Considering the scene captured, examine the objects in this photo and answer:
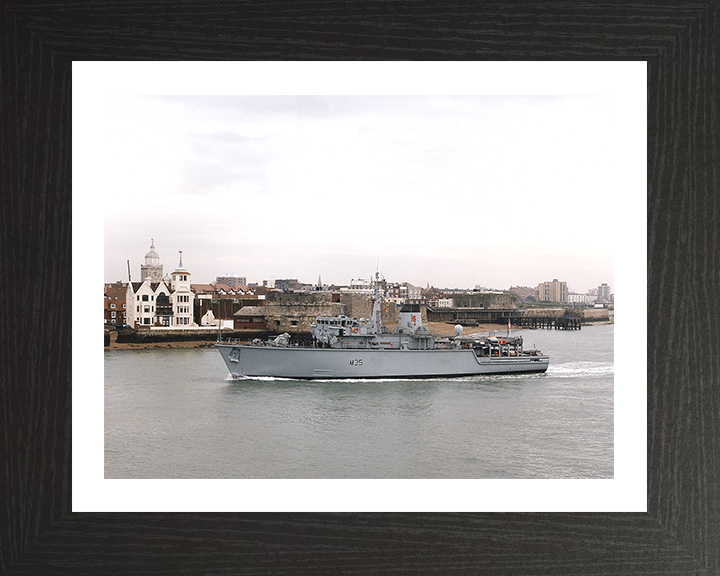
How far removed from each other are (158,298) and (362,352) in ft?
6.00

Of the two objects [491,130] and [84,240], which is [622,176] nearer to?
[84,240]

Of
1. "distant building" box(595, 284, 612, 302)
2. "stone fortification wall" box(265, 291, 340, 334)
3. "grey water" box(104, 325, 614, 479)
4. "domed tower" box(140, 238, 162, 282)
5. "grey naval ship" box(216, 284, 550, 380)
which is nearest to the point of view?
→ "grey water" box(104, 325, 614, 479)

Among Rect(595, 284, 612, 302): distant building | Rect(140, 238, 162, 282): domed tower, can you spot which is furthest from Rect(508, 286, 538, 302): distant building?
Rect(140, 238, 162, 282): domed tower

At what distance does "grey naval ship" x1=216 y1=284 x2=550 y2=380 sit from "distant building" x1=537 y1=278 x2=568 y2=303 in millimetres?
539

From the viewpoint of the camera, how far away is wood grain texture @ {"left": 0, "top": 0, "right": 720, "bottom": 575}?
1318 millimetres

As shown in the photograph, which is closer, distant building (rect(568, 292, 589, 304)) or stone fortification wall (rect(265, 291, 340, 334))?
distant building (rect(568, 292, 589, 304))

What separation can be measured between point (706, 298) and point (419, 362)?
11.6 ft

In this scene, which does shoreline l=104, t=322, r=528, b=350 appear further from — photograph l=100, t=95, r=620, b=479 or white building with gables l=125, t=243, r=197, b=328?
white building with gables l=125, t=243, r=197, b=328

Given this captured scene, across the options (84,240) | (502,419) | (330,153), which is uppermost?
(330,153)

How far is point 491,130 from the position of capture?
151 inches

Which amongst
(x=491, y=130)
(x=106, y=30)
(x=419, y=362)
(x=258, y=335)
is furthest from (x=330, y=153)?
(x=106, y=30)

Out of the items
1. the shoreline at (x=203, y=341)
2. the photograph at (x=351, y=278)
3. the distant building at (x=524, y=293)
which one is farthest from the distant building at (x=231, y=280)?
the distant building at (x=524, y=293)

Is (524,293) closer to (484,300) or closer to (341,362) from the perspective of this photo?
(484,300)

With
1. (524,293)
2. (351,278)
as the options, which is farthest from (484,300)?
(351,278)
